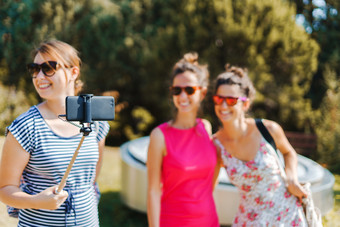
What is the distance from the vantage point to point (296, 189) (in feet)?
7.48

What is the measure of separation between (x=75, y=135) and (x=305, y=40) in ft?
30.2

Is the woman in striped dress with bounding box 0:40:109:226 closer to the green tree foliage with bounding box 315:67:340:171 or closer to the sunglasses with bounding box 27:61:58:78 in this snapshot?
the sunglasses with bounding box 27:61:58:78

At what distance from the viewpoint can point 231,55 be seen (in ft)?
31.4

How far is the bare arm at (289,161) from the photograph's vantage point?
2289mm

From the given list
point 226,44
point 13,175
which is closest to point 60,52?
point 13,175

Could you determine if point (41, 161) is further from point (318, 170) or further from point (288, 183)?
point (318, 170)

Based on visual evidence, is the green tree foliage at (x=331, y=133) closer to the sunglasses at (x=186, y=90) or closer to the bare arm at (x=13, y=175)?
the sunglasses at (x=186, y=90)

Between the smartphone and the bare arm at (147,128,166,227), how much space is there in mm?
877

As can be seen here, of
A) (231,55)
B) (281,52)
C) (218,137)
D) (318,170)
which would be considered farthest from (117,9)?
(218,137)

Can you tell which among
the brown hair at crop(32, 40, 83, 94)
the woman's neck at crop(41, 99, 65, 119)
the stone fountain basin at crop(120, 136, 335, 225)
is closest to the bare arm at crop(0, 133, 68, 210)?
the woman's neck at crop(41, 99, 65, 119)

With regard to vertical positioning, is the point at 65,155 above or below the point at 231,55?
below

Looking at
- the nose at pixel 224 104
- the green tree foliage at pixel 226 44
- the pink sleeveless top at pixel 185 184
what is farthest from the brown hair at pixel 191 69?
the green tree foliage at pixel 226 44

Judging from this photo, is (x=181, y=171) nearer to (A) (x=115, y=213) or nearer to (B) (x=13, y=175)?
(B) (x=13, y=175)

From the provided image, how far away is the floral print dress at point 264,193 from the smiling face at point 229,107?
306mm
